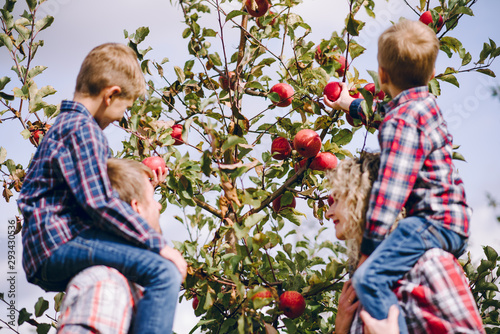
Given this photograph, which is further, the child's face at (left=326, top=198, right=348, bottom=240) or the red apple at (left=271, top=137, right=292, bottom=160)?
the red apple at (left=271, top=137, right=292, bottom=160)

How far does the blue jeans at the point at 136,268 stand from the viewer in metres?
1.33

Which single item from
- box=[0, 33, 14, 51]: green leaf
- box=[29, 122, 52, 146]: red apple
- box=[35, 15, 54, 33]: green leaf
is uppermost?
box=[35, 15, 54, 33]: green leaf

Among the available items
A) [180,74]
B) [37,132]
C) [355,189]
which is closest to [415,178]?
[355,189]

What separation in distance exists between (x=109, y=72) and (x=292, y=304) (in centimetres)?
124

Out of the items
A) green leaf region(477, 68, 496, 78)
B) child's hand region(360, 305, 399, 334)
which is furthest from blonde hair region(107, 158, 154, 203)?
green leaf region(477, 68, 496, 78)

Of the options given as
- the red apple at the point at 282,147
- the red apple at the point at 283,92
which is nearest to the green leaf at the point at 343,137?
the red apple at the point at 282,147

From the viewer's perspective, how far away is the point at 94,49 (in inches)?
68.1

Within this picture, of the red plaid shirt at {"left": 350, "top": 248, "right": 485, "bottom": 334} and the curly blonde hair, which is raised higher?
the curly blonde hair

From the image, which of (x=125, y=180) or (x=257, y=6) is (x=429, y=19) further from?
(x=125, y=180)

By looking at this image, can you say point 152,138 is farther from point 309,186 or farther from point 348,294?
point 348,294

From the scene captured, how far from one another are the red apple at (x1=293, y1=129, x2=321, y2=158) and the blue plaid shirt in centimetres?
112

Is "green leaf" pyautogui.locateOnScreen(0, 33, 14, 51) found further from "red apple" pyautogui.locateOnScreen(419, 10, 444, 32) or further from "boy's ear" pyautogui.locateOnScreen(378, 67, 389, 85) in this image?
"red apple" pyautogui.locateOnScreen(419, 10, 444, 32)

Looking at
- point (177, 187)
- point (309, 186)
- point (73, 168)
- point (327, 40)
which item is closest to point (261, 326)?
point (177, 187)

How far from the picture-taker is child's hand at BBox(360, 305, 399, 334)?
1.31 m
